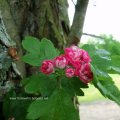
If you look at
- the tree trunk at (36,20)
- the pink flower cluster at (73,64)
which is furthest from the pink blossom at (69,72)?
the tree trunk at (36,20)

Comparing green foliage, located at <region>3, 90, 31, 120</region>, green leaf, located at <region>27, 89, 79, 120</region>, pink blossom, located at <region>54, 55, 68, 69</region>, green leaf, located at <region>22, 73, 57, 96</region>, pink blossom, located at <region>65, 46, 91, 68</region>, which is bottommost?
green foliage, located at <region>3, 90, 31, 120</region>

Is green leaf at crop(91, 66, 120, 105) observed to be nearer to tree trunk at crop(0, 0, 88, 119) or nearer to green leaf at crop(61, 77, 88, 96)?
green leaf at crop(61, 77, 88, 96)

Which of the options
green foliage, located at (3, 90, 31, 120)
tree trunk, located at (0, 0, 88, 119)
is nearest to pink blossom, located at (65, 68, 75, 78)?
green foliage, located at (3, 90, 31, 120)

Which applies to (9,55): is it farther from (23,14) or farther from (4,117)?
(23,14)

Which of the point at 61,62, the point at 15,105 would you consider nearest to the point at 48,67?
the point at 61,62

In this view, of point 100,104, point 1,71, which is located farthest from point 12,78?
point 100,104

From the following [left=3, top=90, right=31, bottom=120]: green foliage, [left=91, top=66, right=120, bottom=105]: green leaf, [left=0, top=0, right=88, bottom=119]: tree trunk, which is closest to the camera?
[left=91, top=66, right=120, bottom=105]: green leaf
